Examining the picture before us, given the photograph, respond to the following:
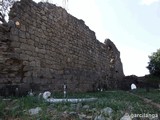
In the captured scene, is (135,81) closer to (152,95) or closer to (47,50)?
(152,95)

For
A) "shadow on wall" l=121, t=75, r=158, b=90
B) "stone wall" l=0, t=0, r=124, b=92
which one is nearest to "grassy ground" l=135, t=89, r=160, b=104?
"stone wall" l=0, t=0, r=124, b=92

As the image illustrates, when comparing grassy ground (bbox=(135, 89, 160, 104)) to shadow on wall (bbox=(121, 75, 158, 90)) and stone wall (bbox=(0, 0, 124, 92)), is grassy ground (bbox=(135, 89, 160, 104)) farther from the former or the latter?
shadow on wall (bbox=(121, 75, 158, 90))

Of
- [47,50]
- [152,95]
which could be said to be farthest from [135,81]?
[47,50]

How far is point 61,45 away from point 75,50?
1481 millimetres

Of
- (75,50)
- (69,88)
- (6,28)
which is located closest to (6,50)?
(6,28)

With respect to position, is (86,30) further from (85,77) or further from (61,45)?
(61,45)

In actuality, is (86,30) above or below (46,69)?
above

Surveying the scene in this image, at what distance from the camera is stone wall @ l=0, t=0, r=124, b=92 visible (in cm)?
702

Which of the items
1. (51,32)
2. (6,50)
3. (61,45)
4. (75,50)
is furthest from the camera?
(75,50)

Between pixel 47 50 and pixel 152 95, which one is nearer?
pixel 47 50

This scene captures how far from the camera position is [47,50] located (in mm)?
8711

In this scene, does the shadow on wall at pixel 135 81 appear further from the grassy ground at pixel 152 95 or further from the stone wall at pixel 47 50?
the stone wall at pixel 47 50

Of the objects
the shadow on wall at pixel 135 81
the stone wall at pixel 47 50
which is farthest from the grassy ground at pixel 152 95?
the shadow on wall at pixel 135 81

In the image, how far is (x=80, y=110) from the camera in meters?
4.66
